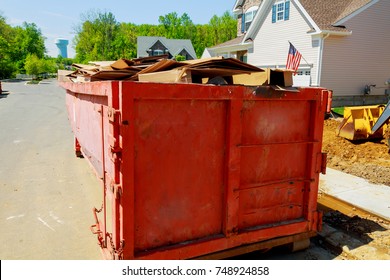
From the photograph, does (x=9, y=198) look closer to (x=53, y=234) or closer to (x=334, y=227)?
(x=53, y=234)

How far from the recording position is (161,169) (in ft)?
9.72

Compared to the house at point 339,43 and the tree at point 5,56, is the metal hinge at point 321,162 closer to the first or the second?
the house at point 339,43

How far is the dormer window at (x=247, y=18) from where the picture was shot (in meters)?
26.1

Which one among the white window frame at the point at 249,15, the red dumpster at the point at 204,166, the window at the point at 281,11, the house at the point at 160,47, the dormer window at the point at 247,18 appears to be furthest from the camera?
the house at the point at 160,47

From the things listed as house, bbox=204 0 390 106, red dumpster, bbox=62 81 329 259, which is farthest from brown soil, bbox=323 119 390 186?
house, bbox=204 0 390 106

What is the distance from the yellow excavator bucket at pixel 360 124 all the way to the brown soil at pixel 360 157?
0.65 ft

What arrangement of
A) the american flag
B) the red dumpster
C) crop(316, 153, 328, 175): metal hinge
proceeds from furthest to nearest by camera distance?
the american flag → crop(316, 153, 328, 175): metal hinge → the red dumpster

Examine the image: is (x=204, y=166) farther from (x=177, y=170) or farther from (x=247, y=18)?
(x=247, y=18)

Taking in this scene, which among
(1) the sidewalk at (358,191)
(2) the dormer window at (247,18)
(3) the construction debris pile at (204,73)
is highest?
A: (2) the dormer window at (247,18)

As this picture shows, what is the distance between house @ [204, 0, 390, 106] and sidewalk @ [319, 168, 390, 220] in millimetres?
11247

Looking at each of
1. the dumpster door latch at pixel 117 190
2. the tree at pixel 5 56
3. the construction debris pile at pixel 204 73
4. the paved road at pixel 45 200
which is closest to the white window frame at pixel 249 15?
the paved road at pixel 45 200

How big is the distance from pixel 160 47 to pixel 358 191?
184ft

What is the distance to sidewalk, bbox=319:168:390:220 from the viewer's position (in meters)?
5.36

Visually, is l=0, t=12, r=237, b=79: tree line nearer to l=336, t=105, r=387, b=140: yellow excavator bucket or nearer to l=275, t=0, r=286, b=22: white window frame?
l=275, t=0, r=286, b=22: white window frame
